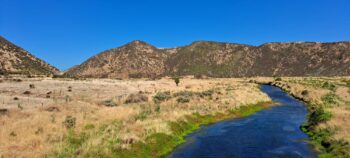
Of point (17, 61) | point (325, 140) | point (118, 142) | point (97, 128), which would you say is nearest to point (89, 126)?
point (97, 128)

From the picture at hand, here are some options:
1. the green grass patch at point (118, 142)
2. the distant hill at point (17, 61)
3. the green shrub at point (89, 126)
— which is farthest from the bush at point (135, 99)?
the distant hill at point (17, 61)

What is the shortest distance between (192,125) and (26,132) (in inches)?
713

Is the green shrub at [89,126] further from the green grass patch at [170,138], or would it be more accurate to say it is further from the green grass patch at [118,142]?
the green grass patch at [170,138]

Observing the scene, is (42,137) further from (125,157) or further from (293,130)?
(293,130)

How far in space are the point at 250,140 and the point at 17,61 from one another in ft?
298

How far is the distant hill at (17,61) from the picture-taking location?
96.7 meters

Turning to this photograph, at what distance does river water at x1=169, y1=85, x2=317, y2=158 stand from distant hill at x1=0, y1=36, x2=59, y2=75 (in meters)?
74.3

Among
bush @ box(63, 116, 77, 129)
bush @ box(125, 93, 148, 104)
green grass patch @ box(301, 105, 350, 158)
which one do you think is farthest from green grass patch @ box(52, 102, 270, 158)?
bush @ box(125, 93, 148, 104)

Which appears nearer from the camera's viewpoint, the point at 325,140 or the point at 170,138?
the point at 325,140

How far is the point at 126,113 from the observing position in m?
37.5

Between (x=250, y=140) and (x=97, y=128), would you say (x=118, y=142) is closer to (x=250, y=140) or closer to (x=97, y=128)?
(x=97, y=128)

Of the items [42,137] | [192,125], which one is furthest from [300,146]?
[42,137]

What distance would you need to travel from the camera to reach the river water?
86.0ft

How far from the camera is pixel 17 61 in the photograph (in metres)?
103
